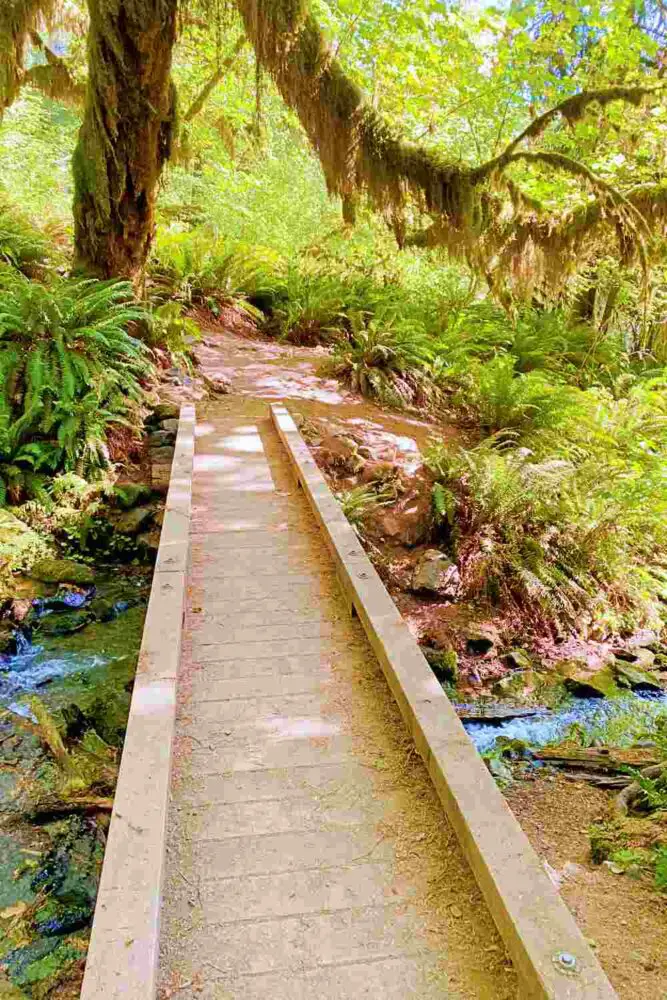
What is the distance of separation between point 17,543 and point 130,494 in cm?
113

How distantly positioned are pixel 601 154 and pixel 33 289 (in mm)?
9747

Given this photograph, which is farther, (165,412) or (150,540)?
(165,412)

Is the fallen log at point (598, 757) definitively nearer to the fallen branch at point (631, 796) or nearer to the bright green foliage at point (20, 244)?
the fallen branch at point (631, 796)

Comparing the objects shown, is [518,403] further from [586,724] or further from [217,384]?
[586,724]

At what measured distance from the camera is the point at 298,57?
6492 millimetres

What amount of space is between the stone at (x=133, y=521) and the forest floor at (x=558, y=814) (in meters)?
1.94

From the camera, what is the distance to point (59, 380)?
6.77 meters

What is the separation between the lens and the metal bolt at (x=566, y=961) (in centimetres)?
196

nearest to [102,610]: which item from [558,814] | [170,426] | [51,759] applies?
[51,759]

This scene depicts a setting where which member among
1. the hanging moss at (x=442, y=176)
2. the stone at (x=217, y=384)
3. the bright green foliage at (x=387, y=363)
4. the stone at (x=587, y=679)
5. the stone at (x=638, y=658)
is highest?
the hanging moss at (x=442, y=176)

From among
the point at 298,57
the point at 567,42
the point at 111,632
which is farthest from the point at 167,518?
the point at 567,42

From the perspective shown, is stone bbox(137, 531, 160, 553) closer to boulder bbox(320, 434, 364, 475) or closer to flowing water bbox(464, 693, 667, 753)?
boulder bbox(320, 434, 364, 475)

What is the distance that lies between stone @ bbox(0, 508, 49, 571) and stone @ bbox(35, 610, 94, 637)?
67 centimetres

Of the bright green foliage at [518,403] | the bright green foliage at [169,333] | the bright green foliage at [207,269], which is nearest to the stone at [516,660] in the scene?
the bright green foliage at [518,403]
